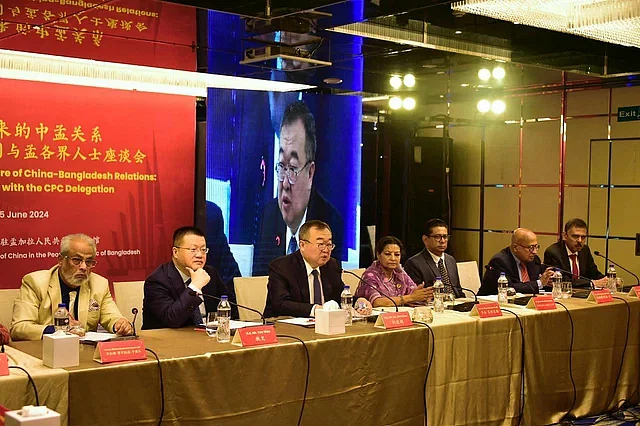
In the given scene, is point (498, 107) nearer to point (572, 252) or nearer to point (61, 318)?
point (572, 252)

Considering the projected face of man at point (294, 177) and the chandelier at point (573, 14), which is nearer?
the chandelier at point (573, 14)

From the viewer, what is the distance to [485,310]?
4090mm

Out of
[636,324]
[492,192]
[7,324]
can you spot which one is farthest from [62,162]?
[492,192]

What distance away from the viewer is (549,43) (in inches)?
227

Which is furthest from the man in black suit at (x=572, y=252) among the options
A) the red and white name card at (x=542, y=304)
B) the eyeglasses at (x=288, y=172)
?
the eyeglasses at (x=288, y=172)

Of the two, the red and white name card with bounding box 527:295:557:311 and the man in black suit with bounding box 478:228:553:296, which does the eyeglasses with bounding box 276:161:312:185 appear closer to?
the man in black suit with bounding box 478:228:553:296

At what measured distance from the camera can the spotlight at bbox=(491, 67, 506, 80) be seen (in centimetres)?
806

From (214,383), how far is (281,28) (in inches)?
118

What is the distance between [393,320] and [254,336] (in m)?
0.76

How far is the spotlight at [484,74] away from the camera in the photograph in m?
7.86

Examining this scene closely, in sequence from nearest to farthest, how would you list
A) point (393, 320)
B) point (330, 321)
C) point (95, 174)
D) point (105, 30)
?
point (330, 321) < point (393, 320) < point (105, 30) < point (95, 174)

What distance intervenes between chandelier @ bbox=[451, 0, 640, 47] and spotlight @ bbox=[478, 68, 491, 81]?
3.03 meters

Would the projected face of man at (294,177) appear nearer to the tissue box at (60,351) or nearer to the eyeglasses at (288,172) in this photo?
the eyeglasses at (288,172)

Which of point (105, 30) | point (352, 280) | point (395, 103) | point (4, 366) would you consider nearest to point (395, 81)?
point (395, 103)
